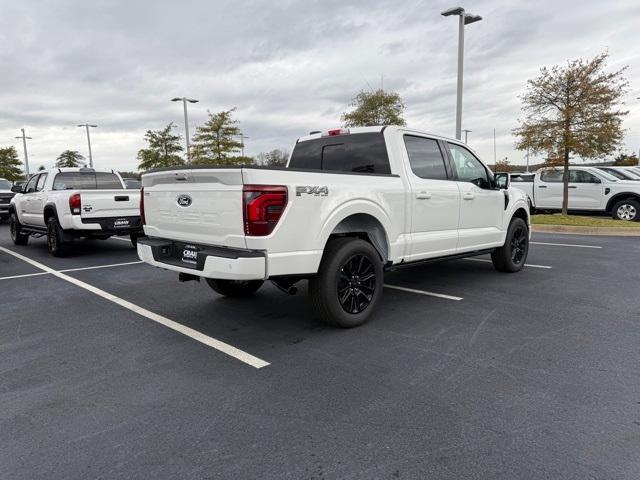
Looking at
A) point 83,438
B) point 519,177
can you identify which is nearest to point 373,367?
point 83,438

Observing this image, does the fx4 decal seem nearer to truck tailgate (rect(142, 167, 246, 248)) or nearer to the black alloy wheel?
truck tailgate (rect(142, 167, 246, 248))

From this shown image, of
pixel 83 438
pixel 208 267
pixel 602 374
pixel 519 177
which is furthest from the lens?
pixel 519 177

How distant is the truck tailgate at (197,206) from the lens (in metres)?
3.73

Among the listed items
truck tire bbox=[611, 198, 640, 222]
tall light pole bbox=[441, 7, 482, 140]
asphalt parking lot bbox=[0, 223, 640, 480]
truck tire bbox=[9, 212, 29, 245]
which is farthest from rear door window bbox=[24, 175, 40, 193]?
truck tire bbox=[611, 198, 640, 222]

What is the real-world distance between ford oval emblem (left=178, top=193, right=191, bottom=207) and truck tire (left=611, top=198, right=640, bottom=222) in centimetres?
1364

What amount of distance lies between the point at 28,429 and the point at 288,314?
2638 millimetres

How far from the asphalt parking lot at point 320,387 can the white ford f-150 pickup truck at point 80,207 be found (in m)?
3.20

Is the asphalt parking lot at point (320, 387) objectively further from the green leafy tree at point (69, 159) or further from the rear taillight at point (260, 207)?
the green leafy tree at point (69, 159)

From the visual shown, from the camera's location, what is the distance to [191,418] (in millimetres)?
2758

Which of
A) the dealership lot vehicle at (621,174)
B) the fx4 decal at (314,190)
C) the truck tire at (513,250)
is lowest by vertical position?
the truck tire at (513,250)

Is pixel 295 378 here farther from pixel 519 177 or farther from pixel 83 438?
pixel 519 177

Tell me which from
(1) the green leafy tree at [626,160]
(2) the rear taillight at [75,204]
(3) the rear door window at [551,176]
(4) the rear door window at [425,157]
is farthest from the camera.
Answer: (1) the green leafy tree at [626,160]

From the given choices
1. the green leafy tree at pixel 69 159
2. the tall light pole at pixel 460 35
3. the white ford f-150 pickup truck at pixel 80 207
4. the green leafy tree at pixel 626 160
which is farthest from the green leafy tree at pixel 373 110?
the green leafy tree at pixel 69 159

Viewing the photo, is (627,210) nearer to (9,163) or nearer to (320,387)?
(320,387)
